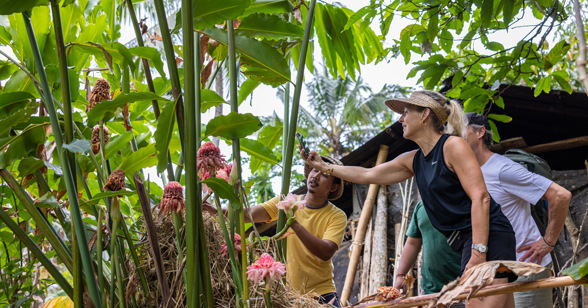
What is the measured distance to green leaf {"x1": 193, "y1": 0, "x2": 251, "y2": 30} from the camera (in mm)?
1356

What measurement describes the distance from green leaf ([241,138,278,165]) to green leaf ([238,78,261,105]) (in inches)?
8.6

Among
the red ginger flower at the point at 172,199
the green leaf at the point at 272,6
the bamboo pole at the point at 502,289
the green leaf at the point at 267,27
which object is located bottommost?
the bamboo pole at the point at 502,289

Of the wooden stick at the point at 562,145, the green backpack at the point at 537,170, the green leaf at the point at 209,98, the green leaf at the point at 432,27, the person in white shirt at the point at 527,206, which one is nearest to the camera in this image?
the green leaf at the point at 209,98

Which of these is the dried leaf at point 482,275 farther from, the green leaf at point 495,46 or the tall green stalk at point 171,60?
the green leaf at point 495,46

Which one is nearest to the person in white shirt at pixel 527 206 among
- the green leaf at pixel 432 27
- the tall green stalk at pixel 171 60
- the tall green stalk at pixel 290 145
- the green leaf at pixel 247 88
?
the green leaf at pixel 432 27

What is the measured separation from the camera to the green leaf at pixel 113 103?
50.7 inches

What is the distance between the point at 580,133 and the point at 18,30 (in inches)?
223

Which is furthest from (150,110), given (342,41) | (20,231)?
(20,231)

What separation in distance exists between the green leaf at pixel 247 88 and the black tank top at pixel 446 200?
77 centimetres

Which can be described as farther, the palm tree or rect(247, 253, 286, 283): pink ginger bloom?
the palm tree

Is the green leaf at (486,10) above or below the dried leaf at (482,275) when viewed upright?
above

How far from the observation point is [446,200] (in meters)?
2.05

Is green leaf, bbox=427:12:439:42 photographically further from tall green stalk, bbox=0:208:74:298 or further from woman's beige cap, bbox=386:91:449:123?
tall green stalk, bbox=0:208:74:298

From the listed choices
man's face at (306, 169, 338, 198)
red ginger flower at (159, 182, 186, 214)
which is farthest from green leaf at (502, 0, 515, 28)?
red ginger flower at (159, 182, 186, 214)
